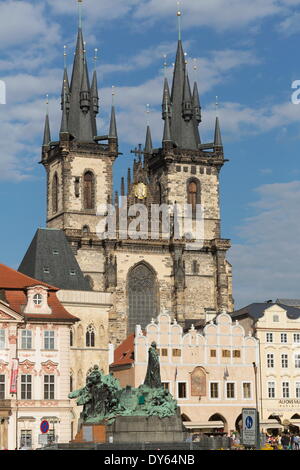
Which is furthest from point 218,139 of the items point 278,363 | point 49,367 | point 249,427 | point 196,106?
point 249,427

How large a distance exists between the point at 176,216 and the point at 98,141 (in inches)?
390

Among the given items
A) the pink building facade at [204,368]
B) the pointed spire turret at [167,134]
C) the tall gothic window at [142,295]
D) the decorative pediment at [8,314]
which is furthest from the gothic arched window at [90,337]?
the pointed spire turret at [167,134]

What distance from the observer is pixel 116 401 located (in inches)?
1326

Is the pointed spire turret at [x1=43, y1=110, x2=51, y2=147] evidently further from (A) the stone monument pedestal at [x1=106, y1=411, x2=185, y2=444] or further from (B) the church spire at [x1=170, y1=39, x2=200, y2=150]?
(A) the stone monument pedestal at [x1=106, y1=411, x2=185, y2=444]

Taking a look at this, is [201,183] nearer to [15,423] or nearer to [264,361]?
[264,361]

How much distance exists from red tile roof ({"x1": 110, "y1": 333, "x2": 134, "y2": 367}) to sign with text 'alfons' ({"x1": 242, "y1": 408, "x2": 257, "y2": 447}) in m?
40.9

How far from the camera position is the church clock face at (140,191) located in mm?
82250

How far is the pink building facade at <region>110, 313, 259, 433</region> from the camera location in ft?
199

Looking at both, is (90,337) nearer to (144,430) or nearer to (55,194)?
(144,430)

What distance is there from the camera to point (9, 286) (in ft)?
166

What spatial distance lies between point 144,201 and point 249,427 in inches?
2452

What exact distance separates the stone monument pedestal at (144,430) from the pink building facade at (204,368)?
2706 cm

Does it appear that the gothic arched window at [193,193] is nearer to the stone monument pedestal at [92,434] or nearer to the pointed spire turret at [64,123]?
the pointed spire turret at [64,123]

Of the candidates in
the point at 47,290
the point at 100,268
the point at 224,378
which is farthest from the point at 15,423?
the point at 100,268
